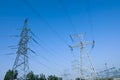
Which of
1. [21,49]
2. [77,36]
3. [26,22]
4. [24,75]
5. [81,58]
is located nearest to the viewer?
[24,75]

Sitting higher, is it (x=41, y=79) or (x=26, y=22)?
(x=26, y=22)

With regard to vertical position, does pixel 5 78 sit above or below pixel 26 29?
below

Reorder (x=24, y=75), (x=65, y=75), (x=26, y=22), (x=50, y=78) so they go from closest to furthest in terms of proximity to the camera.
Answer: (x=24, y=75) < (x=26, y=22) < (x=50, y=78) < (x=65, y=75)

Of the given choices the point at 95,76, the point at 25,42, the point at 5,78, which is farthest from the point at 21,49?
the point at 5,78

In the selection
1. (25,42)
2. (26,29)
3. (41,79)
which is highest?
(26,29)

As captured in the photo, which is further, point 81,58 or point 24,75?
point 81,58

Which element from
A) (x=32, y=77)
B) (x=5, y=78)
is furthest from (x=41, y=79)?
(x=5, y=78)

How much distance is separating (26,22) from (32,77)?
125ft

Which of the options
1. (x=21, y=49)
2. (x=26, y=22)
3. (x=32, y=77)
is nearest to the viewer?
(x=21, y=49)

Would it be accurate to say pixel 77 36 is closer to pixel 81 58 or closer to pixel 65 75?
pixel 81 58

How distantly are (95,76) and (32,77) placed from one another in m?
33.8

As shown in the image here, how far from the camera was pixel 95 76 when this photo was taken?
29.6 m

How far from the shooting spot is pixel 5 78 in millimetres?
51688

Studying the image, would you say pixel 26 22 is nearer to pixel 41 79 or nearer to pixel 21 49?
pixel 21 49
